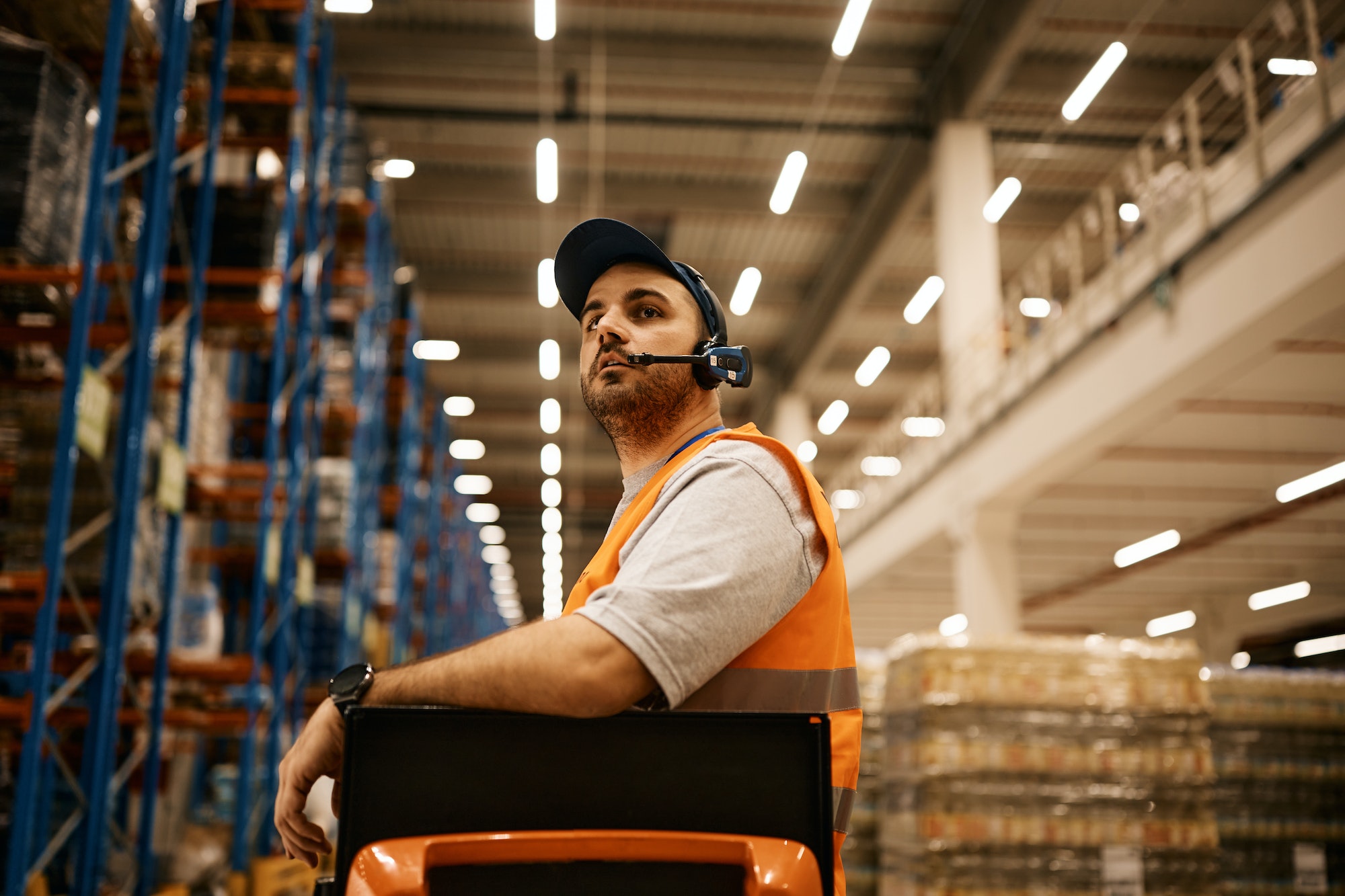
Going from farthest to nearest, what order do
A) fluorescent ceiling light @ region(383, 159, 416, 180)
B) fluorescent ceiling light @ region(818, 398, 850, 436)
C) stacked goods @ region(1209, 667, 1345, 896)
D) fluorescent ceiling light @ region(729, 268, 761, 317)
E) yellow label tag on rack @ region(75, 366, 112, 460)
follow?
1. fluorescent ceiling light @ region(818, 398, 850, 436)
2. fluorescent ceiling light @ region(729, 268, 761, 317)
3. fluorescent ceiling light @ region(383, 159, 416, 180)
4. stacked goods @ region(1209, 667, 1345, 896)
5. yellow label tag on rack @ region(75, 366, 112, 460)

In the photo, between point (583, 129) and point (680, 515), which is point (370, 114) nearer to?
point (583, 129)

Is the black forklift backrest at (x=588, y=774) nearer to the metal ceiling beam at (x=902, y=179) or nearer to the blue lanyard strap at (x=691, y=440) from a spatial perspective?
the blue lanyard strap at (x=691, y=440)

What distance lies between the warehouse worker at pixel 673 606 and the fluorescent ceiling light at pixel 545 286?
55.1 ft

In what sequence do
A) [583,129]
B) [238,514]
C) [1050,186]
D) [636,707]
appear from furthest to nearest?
[1050,186]
[583,129]
[238,514]
[636,707]

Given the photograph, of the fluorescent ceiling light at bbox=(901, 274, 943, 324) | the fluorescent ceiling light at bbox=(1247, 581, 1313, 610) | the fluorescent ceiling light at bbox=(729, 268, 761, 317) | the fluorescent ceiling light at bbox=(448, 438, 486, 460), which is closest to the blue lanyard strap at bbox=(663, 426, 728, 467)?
the fluorescent ceiling light at bbox=(729, 268, 761, 317)

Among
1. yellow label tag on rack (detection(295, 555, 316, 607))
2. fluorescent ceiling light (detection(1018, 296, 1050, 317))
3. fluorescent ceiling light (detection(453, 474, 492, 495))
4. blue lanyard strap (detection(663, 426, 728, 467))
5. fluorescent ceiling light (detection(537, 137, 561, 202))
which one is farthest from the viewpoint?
fluorescent ceiling light (detection(453, 474, 492, 495))

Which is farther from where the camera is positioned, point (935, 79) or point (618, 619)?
point (935, 79)

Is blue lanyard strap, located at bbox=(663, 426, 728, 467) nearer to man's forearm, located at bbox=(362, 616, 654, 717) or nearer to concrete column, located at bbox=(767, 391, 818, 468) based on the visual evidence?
man's forearm, located at bbox=(362, 616, 654, 717)

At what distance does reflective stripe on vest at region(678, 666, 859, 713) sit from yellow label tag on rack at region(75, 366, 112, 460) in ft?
12.2

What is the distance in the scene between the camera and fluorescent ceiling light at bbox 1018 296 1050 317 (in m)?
12.8

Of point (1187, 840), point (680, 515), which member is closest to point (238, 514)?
point (1187, 840)

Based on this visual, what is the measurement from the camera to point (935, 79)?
15.7 meters

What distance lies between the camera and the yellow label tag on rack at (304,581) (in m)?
8.29

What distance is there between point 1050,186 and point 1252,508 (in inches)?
238
